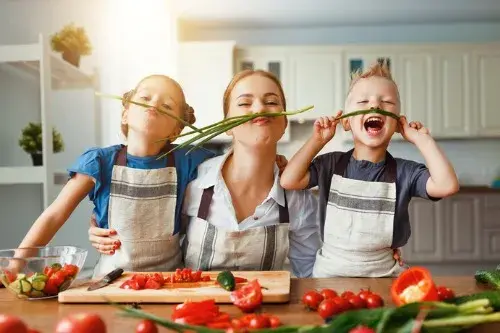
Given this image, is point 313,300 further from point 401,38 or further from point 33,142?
point 401,38

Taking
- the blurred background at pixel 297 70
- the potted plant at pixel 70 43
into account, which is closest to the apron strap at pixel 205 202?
the potted plant at pixel 70 43

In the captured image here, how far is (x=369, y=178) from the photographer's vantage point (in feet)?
4.80

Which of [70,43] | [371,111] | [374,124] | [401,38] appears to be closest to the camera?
[371,111]

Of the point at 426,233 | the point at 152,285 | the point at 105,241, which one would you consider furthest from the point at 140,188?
the point at 426,233

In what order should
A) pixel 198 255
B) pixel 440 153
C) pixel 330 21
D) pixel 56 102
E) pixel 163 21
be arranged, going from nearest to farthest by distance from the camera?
pixel 440 153, pixel 198 255, pixel 56 102, pixel 163 21, pixel 330 21

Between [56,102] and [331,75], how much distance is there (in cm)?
243

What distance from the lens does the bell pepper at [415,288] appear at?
2.98 ft

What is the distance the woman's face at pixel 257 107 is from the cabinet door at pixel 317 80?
10.5 ft

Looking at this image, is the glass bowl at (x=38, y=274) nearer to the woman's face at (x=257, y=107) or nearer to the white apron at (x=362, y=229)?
the woman's face at (x=257, y=107)

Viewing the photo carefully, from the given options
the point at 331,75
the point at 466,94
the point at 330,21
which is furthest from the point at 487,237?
the point at 330,21

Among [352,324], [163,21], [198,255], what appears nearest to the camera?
[352,324]

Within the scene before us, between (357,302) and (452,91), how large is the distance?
4.17 meters

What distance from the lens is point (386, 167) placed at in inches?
57.9

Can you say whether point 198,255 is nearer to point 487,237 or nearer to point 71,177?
point 71,177
